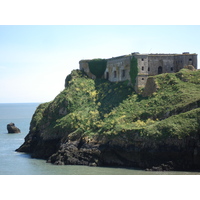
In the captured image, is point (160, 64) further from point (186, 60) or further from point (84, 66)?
point (84, 66)

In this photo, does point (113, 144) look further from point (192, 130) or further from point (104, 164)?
point (192, 130)

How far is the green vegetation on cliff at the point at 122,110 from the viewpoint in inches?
2060

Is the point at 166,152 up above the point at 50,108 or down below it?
below

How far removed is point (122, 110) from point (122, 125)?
621 cm

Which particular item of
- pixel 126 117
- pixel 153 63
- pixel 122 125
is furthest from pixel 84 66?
pixel 122 125

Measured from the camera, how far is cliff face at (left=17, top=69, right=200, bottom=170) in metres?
50.2

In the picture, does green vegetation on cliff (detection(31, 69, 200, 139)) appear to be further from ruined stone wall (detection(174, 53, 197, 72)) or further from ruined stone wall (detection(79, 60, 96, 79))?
ruined stone wall (detection(174, 53, 197, 72))

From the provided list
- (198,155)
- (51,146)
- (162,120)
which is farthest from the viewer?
(51,146)

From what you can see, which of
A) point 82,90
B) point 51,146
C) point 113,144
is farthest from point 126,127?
point 82,90

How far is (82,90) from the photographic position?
7125 centimetres

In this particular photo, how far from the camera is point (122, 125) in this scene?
57.0 metres

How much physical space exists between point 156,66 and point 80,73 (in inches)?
577

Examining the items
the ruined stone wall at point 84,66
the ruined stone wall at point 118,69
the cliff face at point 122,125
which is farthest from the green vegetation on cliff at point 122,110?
the ruined stone wall at point 84,66

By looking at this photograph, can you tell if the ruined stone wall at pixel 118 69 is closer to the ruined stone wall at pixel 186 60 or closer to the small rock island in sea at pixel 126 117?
the small rock island in sea at pixel 126 117
